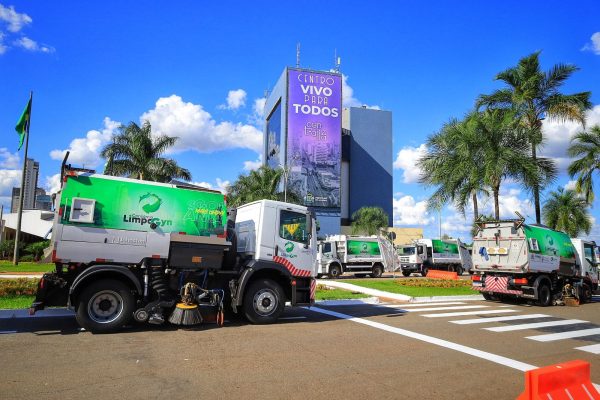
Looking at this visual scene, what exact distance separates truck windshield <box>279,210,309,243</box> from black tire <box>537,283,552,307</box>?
985cm

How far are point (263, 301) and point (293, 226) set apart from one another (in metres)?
1.99

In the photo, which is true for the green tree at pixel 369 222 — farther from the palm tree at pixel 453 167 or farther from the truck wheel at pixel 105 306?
the truck wheel at pixel 105 306

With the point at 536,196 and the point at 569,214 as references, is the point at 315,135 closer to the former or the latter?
the point at 569,214

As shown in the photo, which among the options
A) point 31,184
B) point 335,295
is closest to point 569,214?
point 335,295

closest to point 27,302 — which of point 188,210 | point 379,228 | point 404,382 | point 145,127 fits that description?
point 188,210

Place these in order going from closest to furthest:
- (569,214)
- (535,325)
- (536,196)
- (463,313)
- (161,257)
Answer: (161,257)
(535,325)
(463,313)
(536,196)
(569,214)

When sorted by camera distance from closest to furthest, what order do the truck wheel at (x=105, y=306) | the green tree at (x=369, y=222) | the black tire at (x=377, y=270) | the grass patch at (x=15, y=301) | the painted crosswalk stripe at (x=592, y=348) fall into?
1. the painted crosswalk stripe at (x=592, y=348)
2. the truck wheel at (x=105, y=306)
3. the grass patch at (x=15, y=301)
4. the black tire at (x=377, y=270)
5. the green tree at (x=369, y=222)

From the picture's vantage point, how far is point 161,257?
31.3 feet

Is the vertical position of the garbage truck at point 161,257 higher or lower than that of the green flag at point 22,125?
lower

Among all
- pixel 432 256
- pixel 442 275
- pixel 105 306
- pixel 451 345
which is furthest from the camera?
pixel 432 256

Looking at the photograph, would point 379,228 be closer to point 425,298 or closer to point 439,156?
point 439,156

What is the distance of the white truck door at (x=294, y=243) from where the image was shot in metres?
11.1

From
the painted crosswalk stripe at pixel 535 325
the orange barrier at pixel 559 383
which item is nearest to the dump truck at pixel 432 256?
the painted crosswalk stripe at pixel 535 325

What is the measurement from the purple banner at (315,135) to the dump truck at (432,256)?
3991 centimetres
